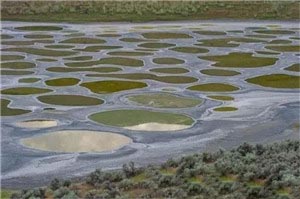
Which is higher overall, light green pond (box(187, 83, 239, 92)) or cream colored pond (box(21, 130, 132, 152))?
cream colored pond (box(21, 130, 132, 152))

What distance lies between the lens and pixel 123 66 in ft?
146

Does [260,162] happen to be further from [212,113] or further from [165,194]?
[212,113]

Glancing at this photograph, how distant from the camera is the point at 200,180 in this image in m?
19.2

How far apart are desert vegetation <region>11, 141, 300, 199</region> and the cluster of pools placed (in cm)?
544

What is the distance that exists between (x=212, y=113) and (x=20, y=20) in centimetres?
4254

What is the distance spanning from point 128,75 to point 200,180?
2243 cm

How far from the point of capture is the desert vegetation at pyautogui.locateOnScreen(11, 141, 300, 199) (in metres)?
18.0

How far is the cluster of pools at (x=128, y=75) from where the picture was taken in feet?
95.7

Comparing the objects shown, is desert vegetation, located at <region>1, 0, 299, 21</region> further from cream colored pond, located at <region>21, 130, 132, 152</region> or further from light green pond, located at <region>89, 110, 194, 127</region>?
cream colored pond, located at <region>21, 130, 132, 152</region>

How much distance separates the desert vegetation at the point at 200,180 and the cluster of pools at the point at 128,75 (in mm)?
5440

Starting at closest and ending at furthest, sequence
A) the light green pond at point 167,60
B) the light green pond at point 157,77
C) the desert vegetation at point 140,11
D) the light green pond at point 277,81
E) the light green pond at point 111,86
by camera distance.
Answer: the light green pond at point 111,86 < the light green pond at point 277,81 < the light green pond at point 157,77 < the light green pond at point 167,60 < the desert vegetation at point 140,11

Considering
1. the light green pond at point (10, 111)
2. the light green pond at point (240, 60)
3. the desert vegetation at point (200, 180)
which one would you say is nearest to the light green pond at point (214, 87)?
the light green pond at point (240, 60)

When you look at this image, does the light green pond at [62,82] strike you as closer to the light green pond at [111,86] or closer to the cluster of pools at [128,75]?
the cluster of pools at [128,75]

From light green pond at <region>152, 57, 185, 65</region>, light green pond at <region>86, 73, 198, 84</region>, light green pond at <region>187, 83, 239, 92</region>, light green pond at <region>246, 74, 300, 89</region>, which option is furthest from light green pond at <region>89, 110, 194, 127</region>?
light green pond at <region>152, 57, 185, 65</region>
